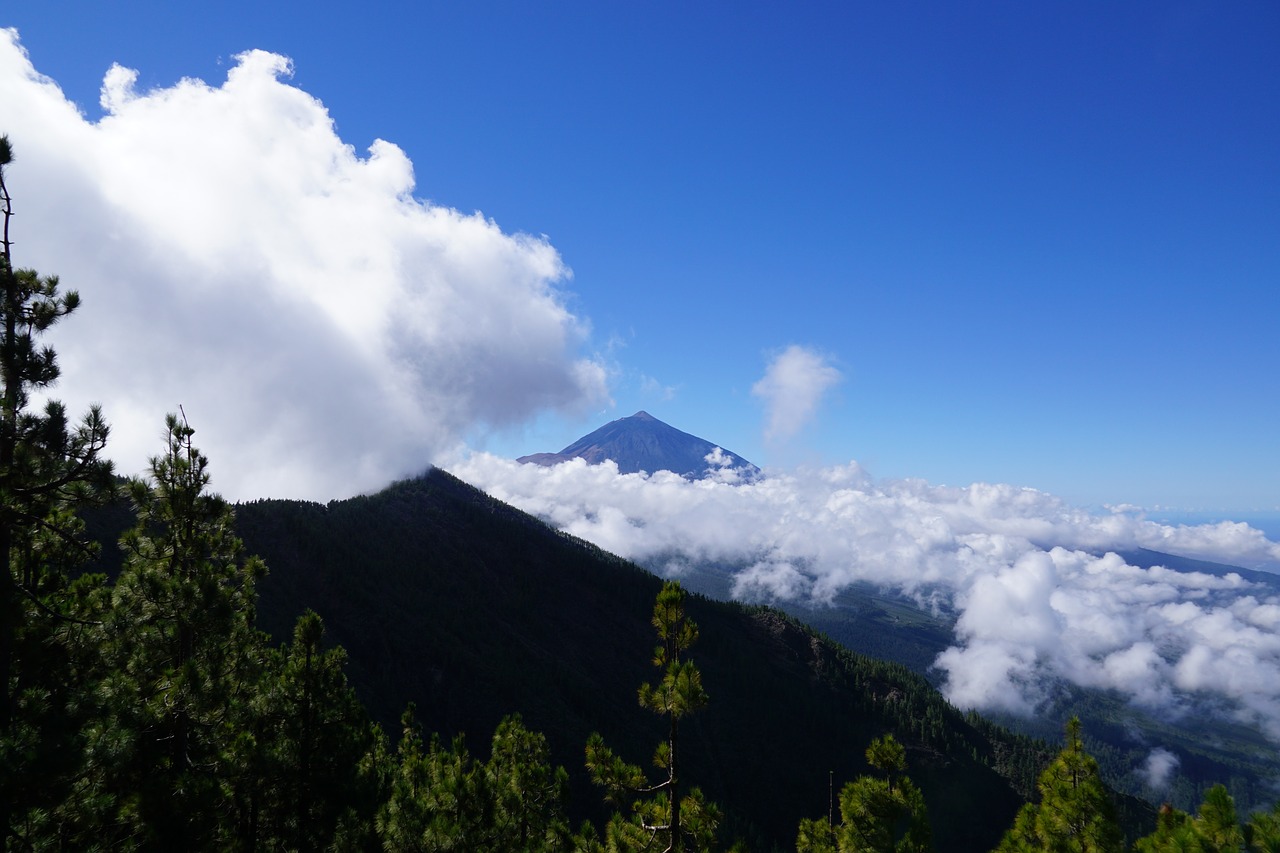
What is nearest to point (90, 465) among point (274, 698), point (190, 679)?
point (190, 679)

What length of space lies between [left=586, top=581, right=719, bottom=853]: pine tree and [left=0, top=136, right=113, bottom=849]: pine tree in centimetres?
1113

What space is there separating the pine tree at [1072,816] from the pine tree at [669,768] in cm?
1255

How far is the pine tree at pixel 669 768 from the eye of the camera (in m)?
14.6

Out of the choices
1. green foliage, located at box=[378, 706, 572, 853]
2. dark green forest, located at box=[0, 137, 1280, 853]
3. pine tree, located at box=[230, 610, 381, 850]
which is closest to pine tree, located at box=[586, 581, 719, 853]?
dark green forest, located at box=[0, 137, 1280, 853]

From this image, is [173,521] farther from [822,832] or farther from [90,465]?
[822,832]

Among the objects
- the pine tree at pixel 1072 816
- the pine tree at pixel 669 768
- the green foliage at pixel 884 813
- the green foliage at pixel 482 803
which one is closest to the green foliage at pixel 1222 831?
the pine tree at pixel 1072 816

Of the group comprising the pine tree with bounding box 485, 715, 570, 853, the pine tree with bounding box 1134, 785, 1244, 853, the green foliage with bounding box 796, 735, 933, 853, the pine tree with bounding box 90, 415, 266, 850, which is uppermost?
the pine tree with bounding box 90, 415, 266, 850

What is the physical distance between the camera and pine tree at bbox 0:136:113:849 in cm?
965

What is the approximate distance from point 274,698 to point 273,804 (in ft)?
11.1

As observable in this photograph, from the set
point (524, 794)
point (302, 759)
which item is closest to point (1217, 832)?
point (524, 794)

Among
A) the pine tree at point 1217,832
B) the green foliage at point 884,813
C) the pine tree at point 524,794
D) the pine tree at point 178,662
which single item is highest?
the pine tree at point 178,662

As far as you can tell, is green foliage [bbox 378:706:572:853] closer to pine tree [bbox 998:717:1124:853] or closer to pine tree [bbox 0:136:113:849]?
pine tree [bbox 0:136:113:849]

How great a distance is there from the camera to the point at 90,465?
11.5 m

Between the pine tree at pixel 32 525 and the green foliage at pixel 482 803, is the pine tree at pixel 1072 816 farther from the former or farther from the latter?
the pine tree at pixel 32 525
